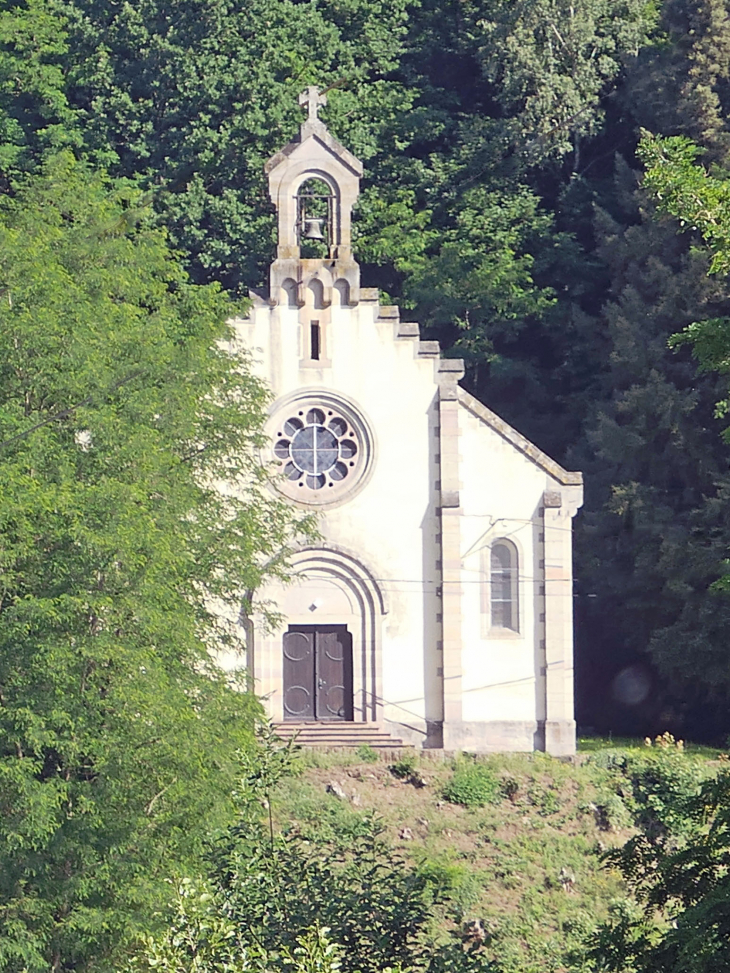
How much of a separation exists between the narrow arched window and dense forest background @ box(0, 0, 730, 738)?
17.0 ft

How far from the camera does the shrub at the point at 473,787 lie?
119ft

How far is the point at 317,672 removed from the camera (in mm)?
39219

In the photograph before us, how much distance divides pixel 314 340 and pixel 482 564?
5.28 meters

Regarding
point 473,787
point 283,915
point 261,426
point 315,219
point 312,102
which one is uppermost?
point 312,102

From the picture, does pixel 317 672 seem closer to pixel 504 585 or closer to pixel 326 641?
pixel 326 641

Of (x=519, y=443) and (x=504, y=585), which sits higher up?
(x=519, y=443)

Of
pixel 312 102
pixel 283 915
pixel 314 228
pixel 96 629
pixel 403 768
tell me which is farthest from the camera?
pixel 312 102

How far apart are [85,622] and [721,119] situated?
2423 cm

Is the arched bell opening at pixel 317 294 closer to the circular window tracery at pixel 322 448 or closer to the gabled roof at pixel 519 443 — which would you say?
the circular window tracery at pixel 322 448

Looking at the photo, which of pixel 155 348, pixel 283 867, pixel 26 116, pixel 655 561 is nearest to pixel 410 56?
pixel 26 116

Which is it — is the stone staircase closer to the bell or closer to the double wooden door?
the double wooden door

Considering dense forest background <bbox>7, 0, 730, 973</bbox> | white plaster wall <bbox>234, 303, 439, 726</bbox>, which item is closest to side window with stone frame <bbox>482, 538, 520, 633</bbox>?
white plaster wall <bbox>234, 303, 439, 726</bbox>

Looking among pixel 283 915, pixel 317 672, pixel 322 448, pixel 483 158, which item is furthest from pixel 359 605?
pixel 283 915

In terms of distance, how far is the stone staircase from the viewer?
38.0 metres
